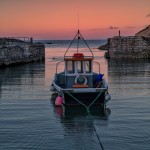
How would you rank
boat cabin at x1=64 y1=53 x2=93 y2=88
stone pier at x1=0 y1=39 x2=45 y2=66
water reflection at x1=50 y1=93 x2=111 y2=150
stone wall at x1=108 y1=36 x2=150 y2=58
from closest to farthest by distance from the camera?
water reflection at x1=50 y1=93 x2=111 y2=150 < boat cabin at x1=64 y1=53 x2=93 y2=88 < stone pier at x1=0 y1=39 x2=45 y2=66 < stone wall at x1=108 y1=36 x2=150 y2=58

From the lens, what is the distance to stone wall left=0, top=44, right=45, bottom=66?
57.2 metres

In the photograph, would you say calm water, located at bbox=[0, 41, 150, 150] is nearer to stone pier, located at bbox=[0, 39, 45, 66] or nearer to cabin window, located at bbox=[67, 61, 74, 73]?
cabin window, located at bbox=[67, 61, 74, 73]

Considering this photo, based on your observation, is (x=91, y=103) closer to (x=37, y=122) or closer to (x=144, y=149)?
(x=37, y=122)

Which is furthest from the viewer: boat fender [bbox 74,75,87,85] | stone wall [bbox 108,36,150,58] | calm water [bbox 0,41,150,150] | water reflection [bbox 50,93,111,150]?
stone wall [bbox 108,36,150,58]

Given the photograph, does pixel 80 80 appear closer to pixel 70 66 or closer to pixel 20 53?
pixel 70 66

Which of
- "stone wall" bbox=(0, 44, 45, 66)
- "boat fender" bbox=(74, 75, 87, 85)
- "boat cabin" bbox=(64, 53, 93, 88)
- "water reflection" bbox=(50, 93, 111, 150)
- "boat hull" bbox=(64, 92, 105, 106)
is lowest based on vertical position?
"water reflection" bbox=(50, 93, 111, 150)

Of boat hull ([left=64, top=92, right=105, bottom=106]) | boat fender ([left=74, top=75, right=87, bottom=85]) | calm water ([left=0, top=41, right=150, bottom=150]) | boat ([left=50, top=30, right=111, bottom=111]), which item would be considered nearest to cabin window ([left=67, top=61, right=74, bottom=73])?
boat ([left=50, top=30, right=111, bottom=111])

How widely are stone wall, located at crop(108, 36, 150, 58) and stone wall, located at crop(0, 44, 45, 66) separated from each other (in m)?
13.8

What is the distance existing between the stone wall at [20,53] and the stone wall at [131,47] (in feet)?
45.2

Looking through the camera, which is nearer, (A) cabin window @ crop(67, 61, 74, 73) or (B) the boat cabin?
(B) the boat cabin

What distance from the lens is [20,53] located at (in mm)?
64500

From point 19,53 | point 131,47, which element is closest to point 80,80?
point 19,53

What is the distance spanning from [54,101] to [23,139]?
10095mm

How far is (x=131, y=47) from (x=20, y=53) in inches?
845
